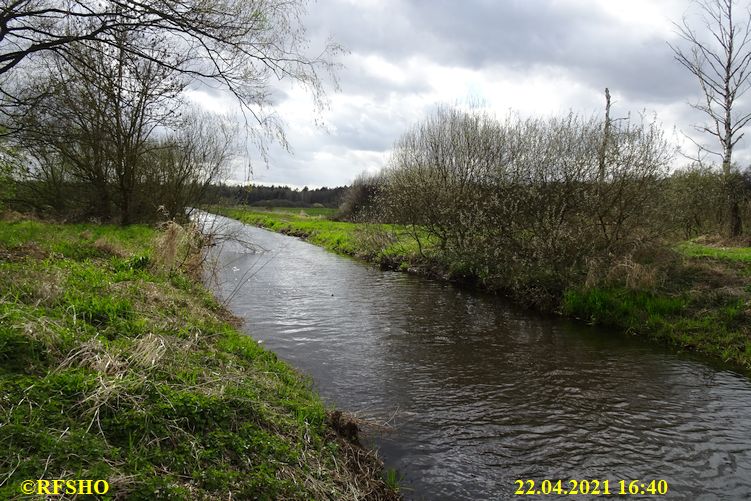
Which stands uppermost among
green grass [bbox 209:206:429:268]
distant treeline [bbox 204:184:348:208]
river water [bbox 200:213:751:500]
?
distant treeline [bbox 204:184:348:208]

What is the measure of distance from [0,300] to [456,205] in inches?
638

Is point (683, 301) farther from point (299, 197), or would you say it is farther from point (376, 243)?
point (299, 197)

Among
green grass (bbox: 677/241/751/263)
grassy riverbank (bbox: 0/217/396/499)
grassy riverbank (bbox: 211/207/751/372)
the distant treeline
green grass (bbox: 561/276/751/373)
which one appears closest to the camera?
grassy riverbank (bbox: 0/217/396/499)

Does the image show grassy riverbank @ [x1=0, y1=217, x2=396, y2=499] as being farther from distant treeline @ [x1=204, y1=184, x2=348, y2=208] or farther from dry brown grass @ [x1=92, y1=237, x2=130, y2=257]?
distant treeline @ [x1=204, y1=184, x2=348, y2=208]

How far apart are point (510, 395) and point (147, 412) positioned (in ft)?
18.2

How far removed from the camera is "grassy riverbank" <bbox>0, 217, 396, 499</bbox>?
10.1 ft

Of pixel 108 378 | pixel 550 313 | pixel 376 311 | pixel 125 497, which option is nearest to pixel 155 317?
pixel 108 378

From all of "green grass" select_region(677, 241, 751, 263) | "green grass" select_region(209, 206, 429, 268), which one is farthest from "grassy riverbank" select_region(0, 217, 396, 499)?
"green grass" select_region(677, 241, 751, 263)

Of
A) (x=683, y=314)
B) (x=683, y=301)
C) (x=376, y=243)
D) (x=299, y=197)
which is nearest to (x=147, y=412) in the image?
(x=683, y=314)

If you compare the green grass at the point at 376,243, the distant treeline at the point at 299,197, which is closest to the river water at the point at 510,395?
the green grass at the point at 376,243

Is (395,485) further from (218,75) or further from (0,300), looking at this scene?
(218,75)

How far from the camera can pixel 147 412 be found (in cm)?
368

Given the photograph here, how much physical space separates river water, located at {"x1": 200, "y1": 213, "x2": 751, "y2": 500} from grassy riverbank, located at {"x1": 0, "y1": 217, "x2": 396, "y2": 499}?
115 centimetres

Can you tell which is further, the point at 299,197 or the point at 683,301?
the point at 299,197
